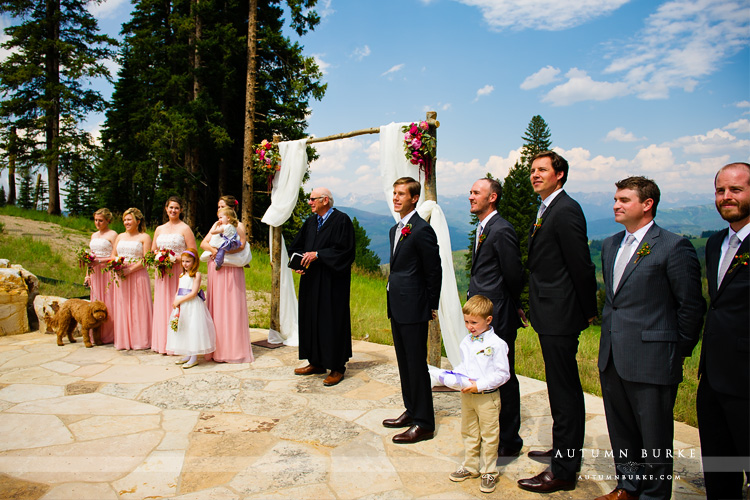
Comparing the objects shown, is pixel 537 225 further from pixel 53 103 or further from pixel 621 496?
pixel 53 103

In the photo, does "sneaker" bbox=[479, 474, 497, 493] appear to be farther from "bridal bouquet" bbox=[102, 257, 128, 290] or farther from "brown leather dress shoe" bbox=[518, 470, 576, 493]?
"bridal bouquet" bbox=[102, 257, 128, 290]

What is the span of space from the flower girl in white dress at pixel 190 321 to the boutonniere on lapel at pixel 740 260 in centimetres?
567

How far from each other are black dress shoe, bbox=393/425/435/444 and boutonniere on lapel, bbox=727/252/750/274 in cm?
263

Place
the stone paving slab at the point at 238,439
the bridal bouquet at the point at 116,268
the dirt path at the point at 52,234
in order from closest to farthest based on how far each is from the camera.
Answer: the stone paving slab at the point at 238,439, the bridal bouquet at the point at 116,268, the dirt path at the point at 52,234

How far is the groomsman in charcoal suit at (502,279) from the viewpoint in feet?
12.5

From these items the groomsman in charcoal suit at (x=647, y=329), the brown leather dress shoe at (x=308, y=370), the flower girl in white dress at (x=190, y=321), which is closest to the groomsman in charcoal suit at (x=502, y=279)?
the groomsman in charcoal suit at (x=647, y=329)

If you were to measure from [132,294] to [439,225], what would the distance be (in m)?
4.74

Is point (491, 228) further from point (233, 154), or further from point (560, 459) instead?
point (233, 154)

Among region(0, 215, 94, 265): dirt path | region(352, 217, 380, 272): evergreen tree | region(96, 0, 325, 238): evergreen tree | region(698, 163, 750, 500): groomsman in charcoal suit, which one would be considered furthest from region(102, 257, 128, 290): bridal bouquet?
region(352, 217, 380, 272): evergreen tree

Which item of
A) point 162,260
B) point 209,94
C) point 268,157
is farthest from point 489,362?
point 209,94

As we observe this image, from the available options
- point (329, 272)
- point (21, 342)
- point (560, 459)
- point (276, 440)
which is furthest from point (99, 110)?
point (560, 459)

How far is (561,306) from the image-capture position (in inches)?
133

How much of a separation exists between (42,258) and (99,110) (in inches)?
474

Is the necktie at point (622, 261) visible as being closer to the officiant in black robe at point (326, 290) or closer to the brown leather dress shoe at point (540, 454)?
the brown leather dress shoe at point (540, 454)
